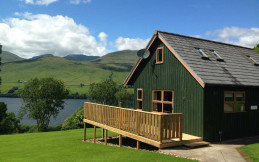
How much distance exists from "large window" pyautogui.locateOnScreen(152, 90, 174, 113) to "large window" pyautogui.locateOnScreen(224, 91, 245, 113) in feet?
10.5

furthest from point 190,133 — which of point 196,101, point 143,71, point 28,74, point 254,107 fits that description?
point 28,74

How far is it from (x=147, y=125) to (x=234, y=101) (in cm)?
607

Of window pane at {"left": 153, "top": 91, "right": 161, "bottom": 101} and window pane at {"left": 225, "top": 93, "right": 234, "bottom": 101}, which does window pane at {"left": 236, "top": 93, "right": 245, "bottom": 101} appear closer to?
window pane at {"left": 225, "top": 93, "right": 234, "bottom": 101}

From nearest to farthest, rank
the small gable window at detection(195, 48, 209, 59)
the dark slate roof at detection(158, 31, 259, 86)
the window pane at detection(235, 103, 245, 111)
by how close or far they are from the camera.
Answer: the dark slate roof at detection(158, 31, 259, 86), the window pane at detection(235, 103, 245, 111), the small gable window at detection(195, 48, 209, 59)

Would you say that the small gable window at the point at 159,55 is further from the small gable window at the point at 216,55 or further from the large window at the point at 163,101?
the small gable window at the point at 216,55

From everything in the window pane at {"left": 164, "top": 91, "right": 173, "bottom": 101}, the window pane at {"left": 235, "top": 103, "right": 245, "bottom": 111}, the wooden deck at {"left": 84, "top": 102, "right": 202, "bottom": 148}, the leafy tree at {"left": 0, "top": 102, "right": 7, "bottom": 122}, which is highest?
the window pane at {"left": 164, "top": 91, "right": 173, "bottom": 101}

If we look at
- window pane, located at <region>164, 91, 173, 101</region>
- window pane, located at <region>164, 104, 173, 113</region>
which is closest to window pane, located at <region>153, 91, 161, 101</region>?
window pane, located at <region>164, 91, 173, 101</region>

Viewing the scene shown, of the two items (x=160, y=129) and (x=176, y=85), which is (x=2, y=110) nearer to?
(x=176, y=85)

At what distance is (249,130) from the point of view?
13.9 metres

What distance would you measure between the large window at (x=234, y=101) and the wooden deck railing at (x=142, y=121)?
154 inches

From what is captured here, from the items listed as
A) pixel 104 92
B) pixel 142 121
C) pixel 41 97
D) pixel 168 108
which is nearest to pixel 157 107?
pixel 168 108

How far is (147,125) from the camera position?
34.5ft

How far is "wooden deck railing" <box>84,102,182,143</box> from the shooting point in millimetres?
9844

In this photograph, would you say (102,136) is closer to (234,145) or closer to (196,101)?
(196,101)
